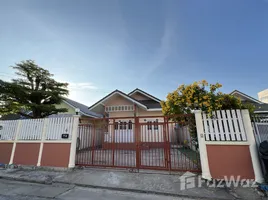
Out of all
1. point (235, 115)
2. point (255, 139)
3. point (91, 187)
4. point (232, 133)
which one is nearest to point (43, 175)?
point (91, 187)

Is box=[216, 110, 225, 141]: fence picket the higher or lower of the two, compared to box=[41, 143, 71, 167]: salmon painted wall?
higher

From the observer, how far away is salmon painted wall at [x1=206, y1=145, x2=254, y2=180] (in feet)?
10.9

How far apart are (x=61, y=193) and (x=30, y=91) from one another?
6.95m

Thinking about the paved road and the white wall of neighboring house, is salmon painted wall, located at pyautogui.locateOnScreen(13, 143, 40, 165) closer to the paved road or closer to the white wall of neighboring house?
the paved road

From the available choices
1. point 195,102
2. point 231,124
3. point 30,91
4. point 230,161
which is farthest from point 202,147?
point 30,91

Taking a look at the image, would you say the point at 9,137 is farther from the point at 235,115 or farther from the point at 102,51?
the point at 235,115

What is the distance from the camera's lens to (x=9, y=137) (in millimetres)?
5715

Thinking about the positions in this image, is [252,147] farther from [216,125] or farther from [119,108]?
[119,108]

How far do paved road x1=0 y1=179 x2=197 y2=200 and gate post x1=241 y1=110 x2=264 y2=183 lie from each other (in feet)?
8.20

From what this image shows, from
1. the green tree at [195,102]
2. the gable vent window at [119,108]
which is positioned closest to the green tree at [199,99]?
the green tree at [195,102]

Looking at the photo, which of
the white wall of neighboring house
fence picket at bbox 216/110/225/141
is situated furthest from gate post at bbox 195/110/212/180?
the white wall of neighboring house

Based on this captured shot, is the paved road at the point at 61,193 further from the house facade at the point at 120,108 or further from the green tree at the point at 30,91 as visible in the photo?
the house facade at the point at 120,108

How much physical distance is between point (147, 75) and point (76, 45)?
215 inches

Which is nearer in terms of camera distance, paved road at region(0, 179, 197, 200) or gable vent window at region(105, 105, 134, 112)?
paved road at region(0, 179, 197, 200)
